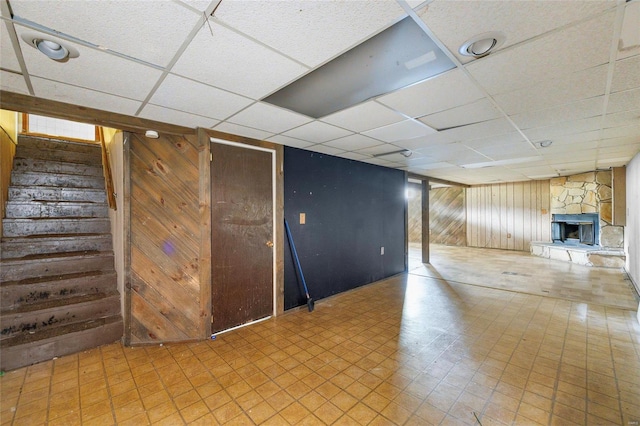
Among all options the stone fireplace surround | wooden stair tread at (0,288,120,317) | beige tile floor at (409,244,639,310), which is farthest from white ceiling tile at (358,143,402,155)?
the stone fireplace surround

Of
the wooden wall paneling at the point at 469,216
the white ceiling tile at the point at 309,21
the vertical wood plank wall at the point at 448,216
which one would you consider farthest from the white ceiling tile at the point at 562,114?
the vertical wood plank wall at the point at 448,216

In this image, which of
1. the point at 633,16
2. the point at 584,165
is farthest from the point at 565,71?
the point at 584,165

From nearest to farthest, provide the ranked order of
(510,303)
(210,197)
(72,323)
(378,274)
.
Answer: (72,323) → (210,197) → (510,303) → (378,274)

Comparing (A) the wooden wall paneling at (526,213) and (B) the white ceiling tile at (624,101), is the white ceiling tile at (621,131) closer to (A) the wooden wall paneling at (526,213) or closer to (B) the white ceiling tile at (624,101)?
(B) the white ceiling tile at (624,101)

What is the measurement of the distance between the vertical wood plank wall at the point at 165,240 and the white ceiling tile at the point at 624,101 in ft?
12.7

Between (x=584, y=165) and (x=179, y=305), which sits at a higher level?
(x=584, y=165)

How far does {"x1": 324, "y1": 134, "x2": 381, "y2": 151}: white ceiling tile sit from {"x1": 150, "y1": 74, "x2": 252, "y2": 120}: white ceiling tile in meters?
1.49

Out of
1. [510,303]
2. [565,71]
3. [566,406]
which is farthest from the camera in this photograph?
[510,303]

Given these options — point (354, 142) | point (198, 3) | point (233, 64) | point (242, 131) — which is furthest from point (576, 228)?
point (198, 3)

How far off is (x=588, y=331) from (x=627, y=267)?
4429mm

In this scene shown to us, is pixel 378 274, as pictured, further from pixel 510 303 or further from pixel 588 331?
pixel 588 331

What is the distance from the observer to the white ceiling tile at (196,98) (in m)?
2.02

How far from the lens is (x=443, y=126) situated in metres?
3.02

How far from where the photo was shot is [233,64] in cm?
173
